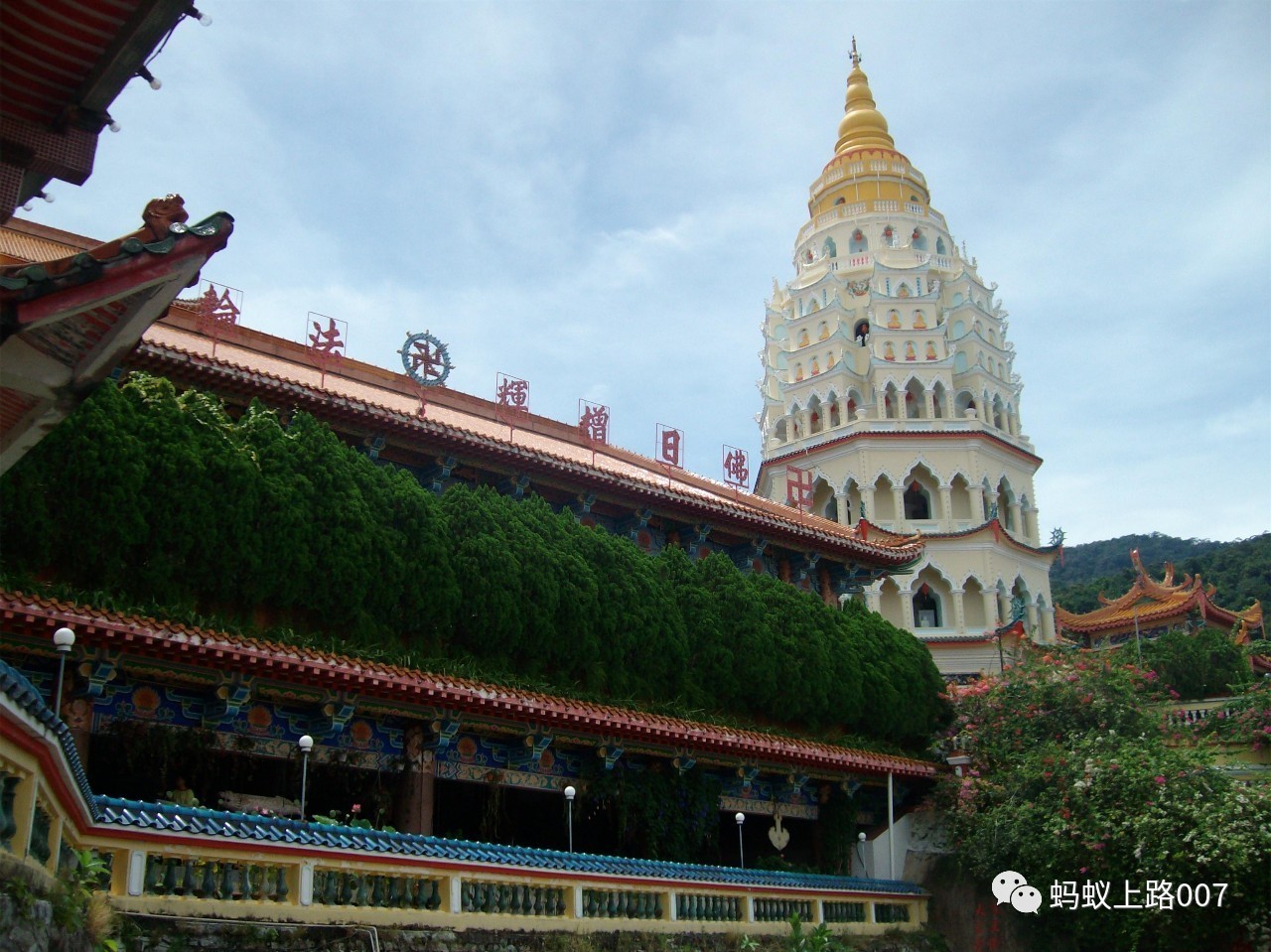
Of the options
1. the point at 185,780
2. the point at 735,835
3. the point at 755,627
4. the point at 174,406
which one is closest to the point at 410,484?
the point at 174,406

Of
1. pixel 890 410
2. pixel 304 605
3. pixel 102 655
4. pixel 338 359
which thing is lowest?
pixel 102 655

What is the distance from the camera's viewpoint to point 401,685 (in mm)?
16953

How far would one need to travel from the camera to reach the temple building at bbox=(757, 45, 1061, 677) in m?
44.8

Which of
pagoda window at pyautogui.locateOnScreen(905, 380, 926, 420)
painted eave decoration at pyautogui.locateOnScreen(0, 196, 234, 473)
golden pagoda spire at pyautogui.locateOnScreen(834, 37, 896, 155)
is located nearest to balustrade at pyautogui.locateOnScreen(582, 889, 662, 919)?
painted eave decoration at pyautogui.locateOnScreen(0, 196, 234, 473)

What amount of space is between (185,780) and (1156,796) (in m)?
14.8

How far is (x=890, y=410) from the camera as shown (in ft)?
154

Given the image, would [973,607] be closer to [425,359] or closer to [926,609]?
[926,609]

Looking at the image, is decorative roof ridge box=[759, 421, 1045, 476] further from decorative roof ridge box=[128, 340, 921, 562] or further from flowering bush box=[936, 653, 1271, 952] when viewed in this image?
flowering bush box=[936, 653, 1271, 952]

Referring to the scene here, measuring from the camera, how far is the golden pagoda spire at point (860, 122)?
52594 mm

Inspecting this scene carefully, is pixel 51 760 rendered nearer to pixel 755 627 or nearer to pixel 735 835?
pixel 755 627

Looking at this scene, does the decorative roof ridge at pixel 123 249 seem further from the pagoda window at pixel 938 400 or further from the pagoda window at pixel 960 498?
the pagoda window at pixel 938 400

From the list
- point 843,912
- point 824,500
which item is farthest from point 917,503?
point 843,912

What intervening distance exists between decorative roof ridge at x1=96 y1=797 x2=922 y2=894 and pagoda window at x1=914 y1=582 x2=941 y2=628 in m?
24.7

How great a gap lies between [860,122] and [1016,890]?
37.2 m
